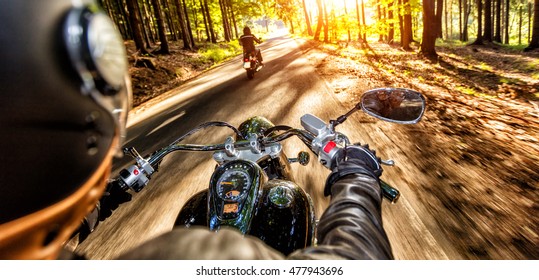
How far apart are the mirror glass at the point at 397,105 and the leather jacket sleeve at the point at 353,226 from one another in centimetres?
68

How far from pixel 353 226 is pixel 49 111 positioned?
92 cm

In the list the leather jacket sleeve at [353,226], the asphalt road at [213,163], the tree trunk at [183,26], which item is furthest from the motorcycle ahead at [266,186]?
the tree trunk at [183,26]

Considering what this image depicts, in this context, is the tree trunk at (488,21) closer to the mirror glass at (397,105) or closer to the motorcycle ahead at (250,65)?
the motorcycle ahead at (250,65)

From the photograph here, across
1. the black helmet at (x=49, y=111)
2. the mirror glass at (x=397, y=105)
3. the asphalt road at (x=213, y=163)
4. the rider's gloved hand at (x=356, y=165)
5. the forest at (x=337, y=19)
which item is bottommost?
the asphalt road at (x=213, y=163)

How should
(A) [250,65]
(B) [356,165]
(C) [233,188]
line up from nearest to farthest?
(B) [356,165]
(C) [233,188]
(A) [250,65]

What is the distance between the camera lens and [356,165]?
1.18m

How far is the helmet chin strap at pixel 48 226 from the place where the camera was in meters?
0.60

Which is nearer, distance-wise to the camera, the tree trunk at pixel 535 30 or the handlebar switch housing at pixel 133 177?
the handlebar switch housing at pixel 133 177

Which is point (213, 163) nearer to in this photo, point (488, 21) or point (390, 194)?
point (390, 194)

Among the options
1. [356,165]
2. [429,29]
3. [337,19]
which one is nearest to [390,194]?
[356,165]

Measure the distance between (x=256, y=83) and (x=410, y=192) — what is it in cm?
763

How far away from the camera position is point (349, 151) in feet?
4.31
